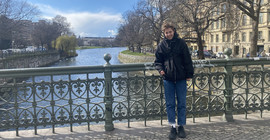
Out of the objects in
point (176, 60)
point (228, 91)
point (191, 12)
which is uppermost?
point (191, 12)

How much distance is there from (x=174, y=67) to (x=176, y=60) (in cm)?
12

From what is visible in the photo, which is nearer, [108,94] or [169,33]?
[169,33]

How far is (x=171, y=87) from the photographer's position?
11.5ft

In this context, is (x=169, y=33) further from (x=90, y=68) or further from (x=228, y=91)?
(x=228, y=91)

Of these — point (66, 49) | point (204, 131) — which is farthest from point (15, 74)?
point (66, 49)

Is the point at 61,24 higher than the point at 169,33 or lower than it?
A: higher

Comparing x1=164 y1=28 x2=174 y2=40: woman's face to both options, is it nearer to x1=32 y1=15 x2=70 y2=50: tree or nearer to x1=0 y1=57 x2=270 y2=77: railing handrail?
x1=0 y1=57 x2=270 y2=77: railing handrail

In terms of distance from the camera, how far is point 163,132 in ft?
12.3

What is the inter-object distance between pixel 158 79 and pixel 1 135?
9.95 ft

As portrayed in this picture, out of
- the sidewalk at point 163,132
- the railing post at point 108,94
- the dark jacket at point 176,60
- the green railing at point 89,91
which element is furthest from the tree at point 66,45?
the dark jacket at point 176,60

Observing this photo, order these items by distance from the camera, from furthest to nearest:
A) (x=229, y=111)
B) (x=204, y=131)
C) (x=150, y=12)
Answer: (x=150, y=12)
(x=229, y=111)
(x=204, y=131)

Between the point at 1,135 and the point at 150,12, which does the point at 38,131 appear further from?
the point at 150,12

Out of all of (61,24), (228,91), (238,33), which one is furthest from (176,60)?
(61,24)

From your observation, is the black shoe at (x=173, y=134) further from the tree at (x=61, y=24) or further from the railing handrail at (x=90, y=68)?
the tree at (x=61, y=24)
